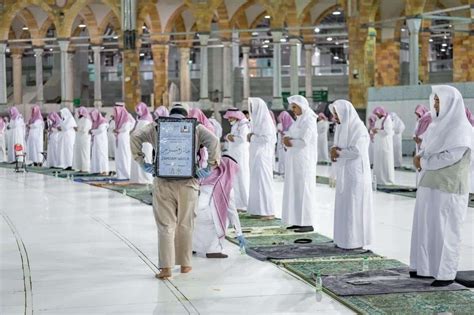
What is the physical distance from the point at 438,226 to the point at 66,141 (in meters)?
14.7

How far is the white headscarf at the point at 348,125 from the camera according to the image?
7988mm

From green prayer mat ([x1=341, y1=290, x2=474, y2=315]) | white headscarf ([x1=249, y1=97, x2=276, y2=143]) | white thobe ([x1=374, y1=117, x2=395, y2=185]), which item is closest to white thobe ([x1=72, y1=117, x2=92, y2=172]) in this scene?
white thobe ([x1=374, y1=117, x2=395, y2=185])

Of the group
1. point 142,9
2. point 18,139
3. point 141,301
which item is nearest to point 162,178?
point 141,301

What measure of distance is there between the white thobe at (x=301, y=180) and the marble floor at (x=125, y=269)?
33 cm

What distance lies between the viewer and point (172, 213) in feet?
22.2

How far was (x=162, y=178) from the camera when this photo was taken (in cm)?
676

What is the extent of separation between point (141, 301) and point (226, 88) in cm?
2392

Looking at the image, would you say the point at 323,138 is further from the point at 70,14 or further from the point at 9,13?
the point at 9,13

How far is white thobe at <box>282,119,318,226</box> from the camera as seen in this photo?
30.3 ft

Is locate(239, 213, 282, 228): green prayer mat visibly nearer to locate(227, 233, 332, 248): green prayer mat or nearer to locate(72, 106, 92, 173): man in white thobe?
locate(227, 233, 332, 248): green prayer mat

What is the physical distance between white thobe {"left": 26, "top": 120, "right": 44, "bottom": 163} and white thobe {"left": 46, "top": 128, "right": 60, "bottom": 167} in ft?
4.57

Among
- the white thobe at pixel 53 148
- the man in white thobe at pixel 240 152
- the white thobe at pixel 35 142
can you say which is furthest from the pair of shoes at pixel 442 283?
the white thobe at pixel 35 142

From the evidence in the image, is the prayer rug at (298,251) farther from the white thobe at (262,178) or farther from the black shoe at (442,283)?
the white thobe at (262,178)

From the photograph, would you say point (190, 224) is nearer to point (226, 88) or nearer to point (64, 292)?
point (64, 292)
